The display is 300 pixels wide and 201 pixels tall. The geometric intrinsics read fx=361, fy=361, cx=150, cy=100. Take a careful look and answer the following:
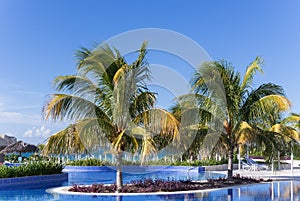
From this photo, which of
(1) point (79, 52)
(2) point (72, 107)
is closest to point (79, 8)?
(1) point (79, 52)

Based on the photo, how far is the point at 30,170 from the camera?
52.8 feet

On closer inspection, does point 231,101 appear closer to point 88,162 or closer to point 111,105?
point 111,105

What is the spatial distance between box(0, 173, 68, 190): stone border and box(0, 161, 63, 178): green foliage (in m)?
0.29

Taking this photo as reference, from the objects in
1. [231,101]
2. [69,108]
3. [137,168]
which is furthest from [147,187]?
[137,168]

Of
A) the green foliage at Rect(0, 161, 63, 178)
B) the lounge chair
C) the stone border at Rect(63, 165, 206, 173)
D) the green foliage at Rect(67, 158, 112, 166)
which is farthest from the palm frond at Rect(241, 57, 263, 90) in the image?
the green foliage at Rect(67, 158, 112, 166)

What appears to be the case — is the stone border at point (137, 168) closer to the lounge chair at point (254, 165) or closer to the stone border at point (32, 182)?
the lounge chair at point (254, 165)

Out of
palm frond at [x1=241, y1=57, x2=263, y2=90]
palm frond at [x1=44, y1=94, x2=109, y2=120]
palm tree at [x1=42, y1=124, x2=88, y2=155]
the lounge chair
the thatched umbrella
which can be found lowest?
the lounge chair

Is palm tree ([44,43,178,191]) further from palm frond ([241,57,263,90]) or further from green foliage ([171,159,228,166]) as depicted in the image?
green foliage ([171,159,228,166])

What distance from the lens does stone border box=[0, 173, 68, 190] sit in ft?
47.3

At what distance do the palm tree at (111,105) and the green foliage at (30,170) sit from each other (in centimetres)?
539

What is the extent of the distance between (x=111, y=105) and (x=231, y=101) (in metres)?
4.89

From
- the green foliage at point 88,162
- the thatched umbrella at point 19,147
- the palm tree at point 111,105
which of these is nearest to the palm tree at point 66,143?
the palm tree at point 111,105

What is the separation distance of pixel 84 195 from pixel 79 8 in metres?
9.76

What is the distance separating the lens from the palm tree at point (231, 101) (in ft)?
44.4
